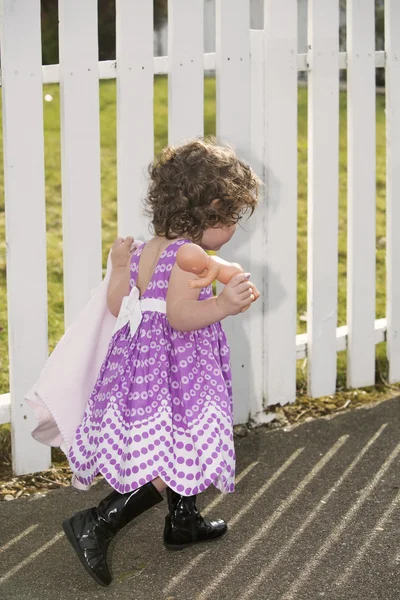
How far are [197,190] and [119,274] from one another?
415 millimetres

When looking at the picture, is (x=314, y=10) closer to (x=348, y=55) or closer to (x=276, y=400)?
(x=348, y=55)

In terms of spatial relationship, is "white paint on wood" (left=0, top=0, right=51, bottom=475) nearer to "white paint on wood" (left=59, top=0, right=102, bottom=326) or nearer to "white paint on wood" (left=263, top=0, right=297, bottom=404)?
"white paint on wood" (left=59, top=0, right=102, bottom=326)

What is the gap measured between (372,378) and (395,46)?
4.90 ft

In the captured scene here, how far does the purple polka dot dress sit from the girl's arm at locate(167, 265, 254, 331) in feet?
0.33

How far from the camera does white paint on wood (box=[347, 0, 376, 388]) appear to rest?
162 inches

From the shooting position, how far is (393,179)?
4.32 m

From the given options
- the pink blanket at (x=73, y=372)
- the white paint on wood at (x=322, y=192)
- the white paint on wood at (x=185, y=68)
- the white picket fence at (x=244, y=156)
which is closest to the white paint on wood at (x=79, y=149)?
the white picket fence at (x=244, y=156)

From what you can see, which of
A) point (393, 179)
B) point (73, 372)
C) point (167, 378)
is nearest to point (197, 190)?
point (167, 378)

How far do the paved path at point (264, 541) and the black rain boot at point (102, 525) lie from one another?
8 cm

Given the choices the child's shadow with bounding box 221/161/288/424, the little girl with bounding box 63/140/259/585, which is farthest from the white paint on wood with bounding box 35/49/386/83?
the little girl with bounding box 63/140/259/585

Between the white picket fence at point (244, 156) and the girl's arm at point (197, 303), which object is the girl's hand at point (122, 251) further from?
the white picket fence at point (244, 156)

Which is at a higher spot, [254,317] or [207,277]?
[207,277]

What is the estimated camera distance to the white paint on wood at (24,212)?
325 cm

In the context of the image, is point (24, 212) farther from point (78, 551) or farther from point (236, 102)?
point (78, 551)
